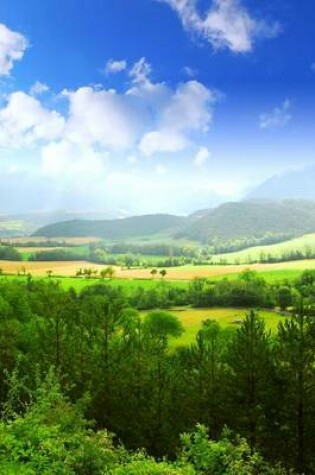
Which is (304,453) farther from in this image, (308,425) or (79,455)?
(79,455)

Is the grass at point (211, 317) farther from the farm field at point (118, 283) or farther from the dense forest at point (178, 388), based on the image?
Answer: the dense forest at point (178, 388)

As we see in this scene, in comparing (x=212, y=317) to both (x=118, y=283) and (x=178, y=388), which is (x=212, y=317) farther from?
(x=178, y=388)

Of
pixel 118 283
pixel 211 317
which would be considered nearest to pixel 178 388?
pixel 211 317

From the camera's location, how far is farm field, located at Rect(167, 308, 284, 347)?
12001cm

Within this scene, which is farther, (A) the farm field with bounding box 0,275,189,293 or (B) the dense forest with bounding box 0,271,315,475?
(A) the farm field with bounding box 0,275,189,293

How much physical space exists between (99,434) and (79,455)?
317 cm

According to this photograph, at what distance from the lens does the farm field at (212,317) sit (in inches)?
4725

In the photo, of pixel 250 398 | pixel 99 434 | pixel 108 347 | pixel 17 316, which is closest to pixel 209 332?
pixel 17 316

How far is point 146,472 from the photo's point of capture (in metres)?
18.2

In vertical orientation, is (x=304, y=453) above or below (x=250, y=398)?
below

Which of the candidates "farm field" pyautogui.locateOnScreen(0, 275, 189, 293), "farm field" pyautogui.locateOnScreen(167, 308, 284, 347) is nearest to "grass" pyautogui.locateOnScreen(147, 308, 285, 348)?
"farm field" pyautogui.locateOnScreen(167, 308, 284, 347)

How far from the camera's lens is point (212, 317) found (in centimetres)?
13800

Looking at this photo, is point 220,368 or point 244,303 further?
point 244,303

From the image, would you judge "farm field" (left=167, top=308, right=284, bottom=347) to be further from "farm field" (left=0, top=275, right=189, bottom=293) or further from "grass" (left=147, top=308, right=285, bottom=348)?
"farm field" (left=0, top=275, right=189, bottom=293)
